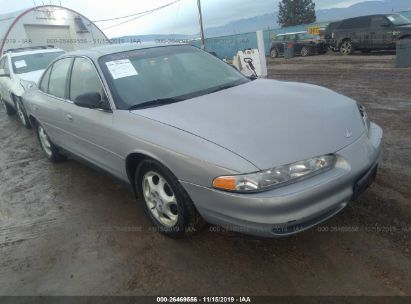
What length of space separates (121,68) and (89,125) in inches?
25.8

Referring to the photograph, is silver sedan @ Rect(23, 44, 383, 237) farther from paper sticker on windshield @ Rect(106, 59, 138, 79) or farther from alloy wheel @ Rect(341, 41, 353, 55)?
alloy wheel @ Rect(341, 41, 353, 55)

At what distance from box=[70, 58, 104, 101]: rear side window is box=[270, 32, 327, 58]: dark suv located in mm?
18973

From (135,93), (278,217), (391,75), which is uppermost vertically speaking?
(135,93)

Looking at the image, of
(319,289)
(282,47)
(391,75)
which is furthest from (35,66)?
(282,47)

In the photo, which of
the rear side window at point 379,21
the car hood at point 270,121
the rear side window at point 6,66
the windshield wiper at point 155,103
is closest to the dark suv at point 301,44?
the rear side window at point 379,21

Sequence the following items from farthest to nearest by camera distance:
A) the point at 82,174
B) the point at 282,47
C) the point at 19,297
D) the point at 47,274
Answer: the point at 282,47 < the point at 82,174 < the point at 47,274 < the point at 19,297

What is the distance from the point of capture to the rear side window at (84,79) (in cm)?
368

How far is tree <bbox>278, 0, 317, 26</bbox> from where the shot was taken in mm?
56688

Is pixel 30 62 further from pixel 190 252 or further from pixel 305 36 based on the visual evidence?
pixel 305 36

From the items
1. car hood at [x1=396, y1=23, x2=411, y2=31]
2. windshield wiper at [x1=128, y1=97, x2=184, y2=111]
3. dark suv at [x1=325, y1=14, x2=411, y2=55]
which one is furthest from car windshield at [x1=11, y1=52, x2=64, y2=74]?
car hood at [x1=396, y1=23, x2=411, y2=31]

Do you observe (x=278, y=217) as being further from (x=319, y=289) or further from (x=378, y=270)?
(x=378, y=270)

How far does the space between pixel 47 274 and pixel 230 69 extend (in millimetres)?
2768

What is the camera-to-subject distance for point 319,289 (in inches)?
97.4

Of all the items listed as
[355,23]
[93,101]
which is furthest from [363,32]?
[93,101]
